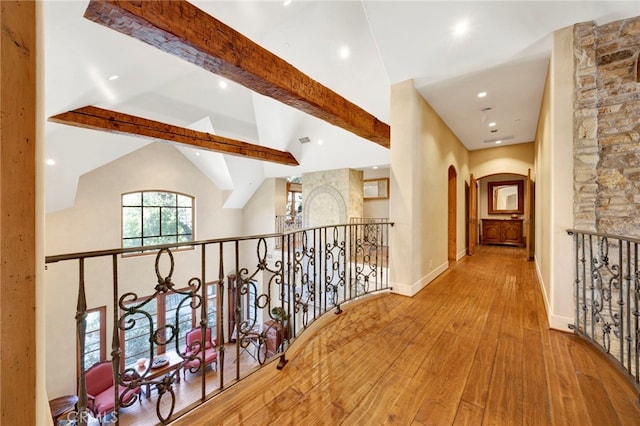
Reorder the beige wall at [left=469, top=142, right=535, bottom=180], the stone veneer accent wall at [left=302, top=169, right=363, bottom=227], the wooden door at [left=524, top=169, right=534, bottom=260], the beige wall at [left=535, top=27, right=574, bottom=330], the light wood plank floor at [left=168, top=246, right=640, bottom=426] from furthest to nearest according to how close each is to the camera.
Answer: the stone veneer accent wall at [left=302, top=169, right=363, bottom=227]
the beige wall at [left=469, top=142, right=535, bottom=180]
the wooden door at [left=524, top=169, right=534, bottom=260]
the beige wall at [left=535, top=27, right=574, bottom=330]
the light wood plank floor at [left=168, top=246, right=640, bottom=426]

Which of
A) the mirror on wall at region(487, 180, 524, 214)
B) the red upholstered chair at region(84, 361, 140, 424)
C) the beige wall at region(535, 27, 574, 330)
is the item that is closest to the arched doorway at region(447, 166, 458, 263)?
the beige wall at region(535, 27, 574, 330)

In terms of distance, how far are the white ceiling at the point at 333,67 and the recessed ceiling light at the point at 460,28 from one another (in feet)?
0.11

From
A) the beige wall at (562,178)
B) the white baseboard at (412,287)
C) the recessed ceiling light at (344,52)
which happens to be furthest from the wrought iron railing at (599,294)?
the recessed ceiling light at (344,52)

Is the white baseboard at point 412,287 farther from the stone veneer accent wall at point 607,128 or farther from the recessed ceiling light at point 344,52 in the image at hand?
the recessed ceiling light at point 344,52

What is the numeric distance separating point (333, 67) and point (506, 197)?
22.3ft

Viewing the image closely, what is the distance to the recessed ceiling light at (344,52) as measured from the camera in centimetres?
436

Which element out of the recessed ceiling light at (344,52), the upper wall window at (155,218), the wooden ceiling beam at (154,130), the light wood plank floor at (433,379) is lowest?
the light wood plank floor at (433,379)

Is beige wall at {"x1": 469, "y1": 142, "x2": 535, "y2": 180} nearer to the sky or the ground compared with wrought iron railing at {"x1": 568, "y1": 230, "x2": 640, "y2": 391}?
nearer to the sky

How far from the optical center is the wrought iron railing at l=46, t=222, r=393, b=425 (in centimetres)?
116

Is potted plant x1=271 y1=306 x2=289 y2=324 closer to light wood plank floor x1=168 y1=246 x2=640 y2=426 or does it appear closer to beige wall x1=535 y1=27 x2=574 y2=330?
light wood plank floor x1=168 y1=246 x2=640 y2=426

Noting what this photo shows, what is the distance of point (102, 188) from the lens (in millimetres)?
6340

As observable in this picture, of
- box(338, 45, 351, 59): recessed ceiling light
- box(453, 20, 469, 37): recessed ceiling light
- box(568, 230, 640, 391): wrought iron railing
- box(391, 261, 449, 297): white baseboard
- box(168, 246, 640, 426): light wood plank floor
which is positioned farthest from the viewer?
box(338, 45, 351, 59): recessed ceiling light

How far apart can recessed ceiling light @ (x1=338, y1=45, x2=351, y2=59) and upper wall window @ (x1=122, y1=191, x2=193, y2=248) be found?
6214 mm

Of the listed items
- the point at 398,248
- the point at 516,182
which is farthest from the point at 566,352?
the point at 516,182
